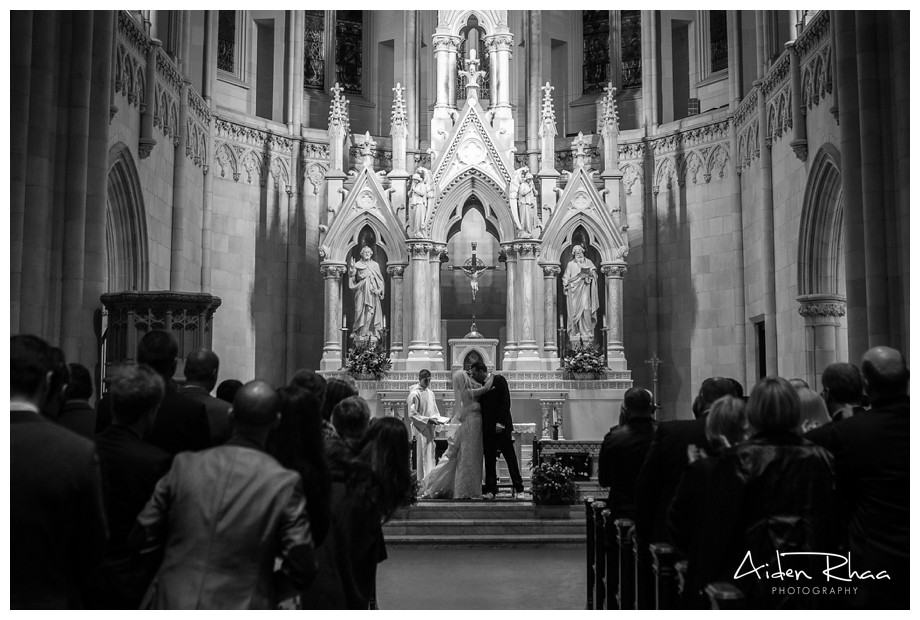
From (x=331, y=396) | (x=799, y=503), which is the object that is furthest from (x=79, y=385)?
(x=799, y=503)

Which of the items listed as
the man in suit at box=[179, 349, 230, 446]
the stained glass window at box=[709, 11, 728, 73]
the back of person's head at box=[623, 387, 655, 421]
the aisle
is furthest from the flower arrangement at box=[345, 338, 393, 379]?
the man in suit at box=[179, 349, 230, 446]

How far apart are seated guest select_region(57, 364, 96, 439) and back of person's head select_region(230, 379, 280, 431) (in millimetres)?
1315

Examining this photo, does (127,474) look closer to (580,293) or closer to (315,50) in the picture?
(580,293)

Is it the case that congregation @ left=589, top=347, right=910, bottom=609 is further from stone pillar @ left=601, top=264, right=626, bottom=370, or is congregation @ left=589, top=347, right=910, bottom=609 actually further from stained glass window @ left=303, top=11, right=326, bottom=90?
stained glass window @ left=303, top=11, right=326, bottom=90

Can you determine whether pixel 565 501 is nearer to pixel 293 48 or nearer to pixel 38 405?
pixel 38 405

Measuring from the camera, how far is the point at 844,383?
17.0ft

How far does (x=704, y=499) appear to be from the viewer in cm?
438

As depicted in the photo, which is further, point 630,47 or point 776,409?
point 630,47

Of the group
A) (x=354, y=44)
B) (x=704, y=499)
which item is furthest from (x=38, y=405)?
(x=354, y=44)

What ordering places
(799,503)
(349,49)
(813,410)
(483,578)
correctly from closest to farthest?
(799,503) → (813,410) → (483,578) → (349,49)

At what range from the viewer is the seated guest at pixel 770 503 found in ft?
13.8

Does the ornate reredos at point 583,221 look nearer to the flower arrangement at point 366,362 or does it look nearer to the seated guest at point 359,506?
the flower arrangement at point 366,362

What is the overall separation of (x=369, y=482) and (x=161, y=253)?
470 inches

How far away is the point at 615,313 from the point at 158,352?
1349cm
